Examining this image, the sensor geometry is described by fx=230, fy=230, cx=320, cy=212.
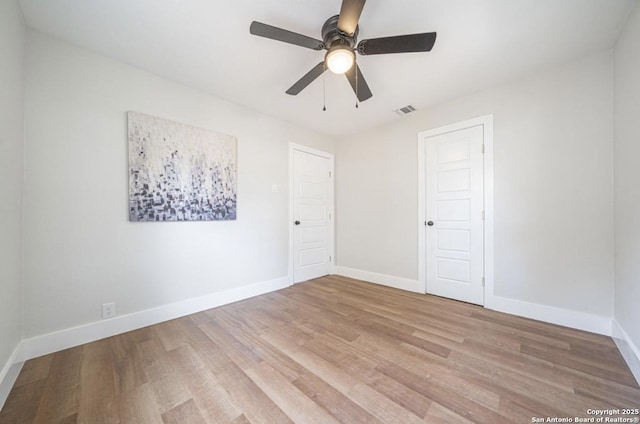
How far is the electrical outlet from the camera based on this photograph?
2.01 metres

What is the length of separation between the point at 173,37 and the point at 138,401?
2.55 metres

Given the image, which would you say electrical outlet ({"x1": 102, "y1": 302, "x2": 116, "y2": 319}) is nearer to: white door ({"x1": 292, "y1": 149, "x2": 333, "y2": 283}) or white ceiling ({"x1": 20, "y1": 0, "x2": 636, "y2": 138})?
white door ({"x1": 292, "y1": 149, "x2": 333, "y2": 283})

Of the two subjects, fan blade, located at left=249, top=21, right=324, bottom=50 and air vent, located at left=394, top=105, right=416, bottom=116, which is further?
air vent, located at left=394, top=105, right=416, bottom=116

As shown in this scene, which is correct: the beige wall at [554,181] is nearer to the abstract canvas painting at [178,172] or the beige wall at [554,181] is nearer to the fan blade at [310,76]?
the fan blade at [310,76]

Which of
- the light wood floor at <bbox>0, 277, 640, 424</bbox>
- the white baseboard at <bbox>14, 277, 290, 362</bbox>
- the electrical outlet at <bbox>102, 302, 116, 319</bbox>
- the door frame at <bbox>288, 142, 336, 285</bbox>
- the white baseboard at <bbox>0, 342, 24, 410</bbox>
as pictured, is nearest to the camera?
the light wood floor at <bbox>0, 277, 640, 424</bbox>

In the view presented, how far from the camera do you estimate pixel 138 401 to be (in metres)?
1.30

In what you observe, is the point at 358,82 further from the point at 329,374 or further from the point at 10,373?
the point at 10,373

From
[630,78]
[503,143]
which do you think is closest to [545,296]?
[503,143]

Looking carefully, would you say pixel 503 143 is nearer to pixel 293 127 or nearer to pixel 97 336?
pixel 293 127

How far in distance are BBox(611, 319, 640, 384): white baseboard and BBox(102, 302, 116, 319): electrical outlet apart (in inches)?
152

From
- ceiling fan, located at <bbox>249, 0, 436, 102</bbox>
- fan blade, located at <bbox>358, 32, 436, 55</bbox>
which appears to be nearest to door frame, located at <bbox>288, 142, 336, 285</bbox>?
ceiling fan, located at <bbox>249, 0, 436, 102</bbox>

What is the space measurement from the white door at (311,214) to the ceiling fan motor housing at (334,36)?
2.03 m

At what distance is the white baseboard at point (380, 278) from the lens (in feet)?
10.6

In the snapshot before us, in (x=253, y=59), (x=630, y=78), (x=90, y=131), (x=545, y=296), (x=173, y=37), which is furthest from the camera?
(x=545, y=296)
